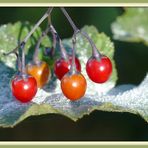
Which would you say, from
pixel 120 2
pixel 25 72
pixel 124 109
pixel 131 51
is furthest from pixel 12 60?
pixel 131 51

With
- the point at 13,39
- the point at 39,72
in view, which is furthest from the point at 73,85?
the point at 13,39

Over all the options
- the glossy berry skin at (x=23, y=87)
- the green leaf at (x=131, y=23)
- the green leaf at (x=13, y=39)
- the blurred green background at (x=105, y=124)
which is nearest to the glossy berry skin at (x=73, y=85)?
the glossy berry skin at (x=23, y=87)

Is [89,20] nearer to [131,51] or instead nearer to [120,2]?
[131,51]

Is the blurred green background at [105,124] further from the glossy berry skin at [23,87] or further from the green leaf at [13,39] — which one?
the glossy berry skin at [23,87]

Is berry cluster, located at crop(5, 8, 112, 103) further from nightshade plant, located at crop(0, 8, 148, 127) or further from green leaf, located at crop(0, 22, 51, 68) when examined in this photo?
green leaf, located at crop(0, 22, 51, 68)

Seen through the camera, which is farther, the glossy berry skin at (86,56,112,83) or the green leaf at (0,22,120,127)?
the glossy berry skin at (86,56,112,83)

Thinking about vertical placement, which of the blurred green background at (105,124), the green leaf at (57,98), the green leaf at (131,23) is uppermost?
the green leaf at (131,23)

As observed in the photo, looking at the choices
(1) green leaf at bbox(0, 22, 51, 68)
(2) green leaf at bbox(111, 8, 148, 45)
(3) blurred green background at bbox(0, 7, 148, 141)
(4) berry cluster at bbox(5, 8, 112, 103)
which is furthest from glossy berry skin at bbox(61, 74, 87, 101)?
(2) green leaf at bbox(111, 8, 148, 45)
